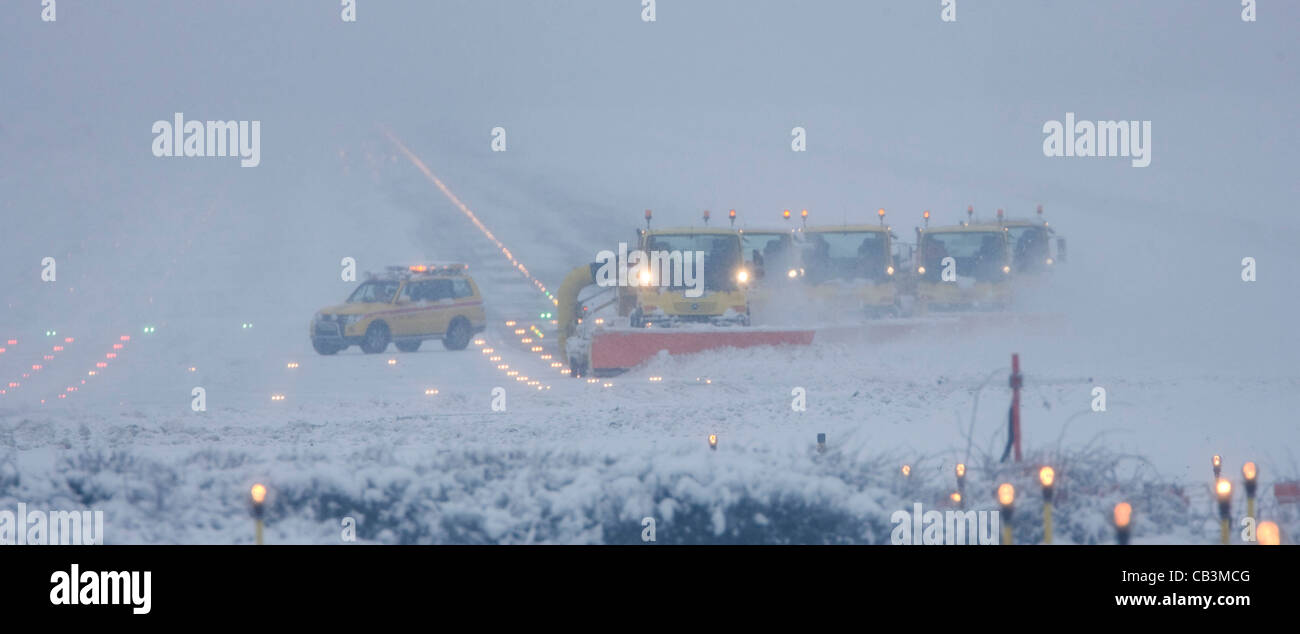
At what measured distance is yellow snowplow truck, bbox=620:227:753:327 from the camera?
2019cm

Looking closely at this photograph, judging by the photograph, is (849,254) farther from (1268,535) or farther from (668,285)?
(1268,535)

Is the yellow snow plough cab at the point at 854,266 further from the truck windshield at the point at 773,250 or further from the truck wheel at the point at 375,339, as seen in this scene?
the truck wheel at the point at 375,339

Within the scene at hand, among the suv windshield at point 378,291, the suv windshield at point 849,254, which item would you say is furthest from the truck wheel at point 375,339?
the suv windshield at point 849,254

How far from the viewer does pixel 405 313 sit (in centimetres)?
2278

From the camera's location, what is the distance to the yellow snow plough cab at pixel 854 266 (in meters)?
24.3

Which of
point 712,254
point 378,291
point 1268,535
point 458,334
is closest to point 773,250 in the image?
point 712,254

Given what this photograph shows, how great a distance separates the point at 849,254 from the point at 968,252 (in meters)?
2.38

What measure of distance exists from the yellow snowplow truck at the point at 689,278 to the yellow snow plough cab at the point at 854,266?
3.85 metres

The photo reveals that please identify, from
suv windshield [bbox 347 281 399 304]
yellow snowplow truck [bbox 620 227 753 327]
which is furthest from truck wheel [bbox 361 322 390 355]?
→ yellow snowplow truck [bbox 620 227 753 327]
